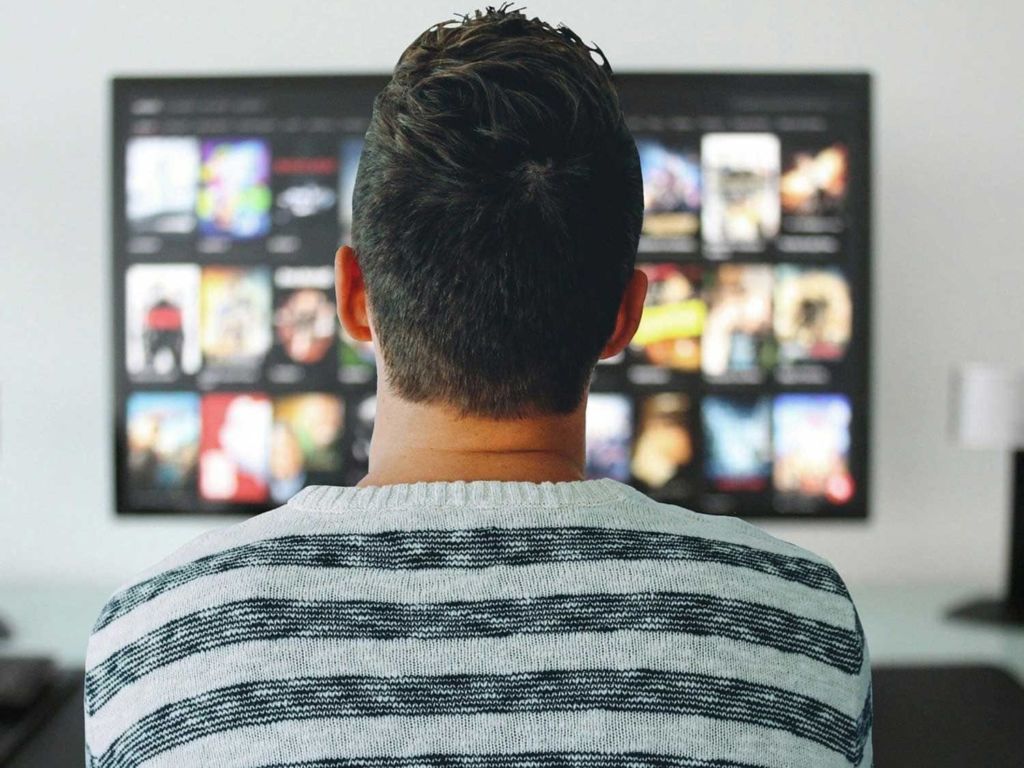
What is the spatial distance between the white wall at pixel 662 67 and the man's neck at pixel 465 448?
1.65 m

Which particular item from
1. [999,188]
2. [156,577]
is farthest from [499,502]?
[999,188]

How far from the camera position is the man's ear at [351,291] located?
0.88m

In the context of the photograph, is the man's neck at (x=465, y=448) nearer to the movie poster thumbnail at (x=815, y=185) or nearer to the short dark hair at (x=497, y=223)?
the short dark hair at (x=497, y=223)

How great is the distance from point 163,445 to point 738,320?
1.19 meters

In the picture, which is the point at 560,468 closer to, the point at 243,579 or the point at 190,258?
the point at 243,579

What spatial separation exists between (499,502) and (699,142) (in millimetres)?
1573

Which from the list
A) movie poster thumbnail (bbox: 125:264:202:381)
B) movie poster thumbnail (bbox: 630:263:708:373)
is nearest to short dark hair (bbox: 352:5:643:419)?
movie poster thumbnail (bbox: 630:263:708:373)

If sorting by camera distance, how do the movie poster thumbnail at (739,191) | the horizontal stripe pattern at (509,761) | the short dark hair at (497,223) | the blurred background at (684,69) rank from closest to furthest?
the horizontal stripe pattern at (509,761) < the short dark hair at (497,223) < the movie poster thumbnail at (739,191) < the blurred background at (684,69)

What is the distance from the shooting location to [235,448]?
2.24 meters

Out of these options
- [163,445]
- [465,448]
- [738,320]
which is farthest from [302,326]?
[465,448]

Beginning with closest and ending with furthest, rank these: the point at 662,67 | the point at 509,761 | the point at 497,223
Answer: the point at 509,761, the point at 497,223, the point at 662,67

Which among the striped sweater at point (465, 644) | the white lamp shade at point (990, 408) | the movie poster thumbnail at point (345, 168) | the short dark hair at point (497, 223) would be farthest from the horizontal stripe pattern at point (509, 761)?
the white lamp shade at point (990, 408)

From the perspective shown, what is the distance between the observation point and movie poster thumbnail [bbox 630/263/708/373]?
220 centimetres

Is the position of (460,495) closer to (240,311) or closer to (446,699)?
(446,699)
